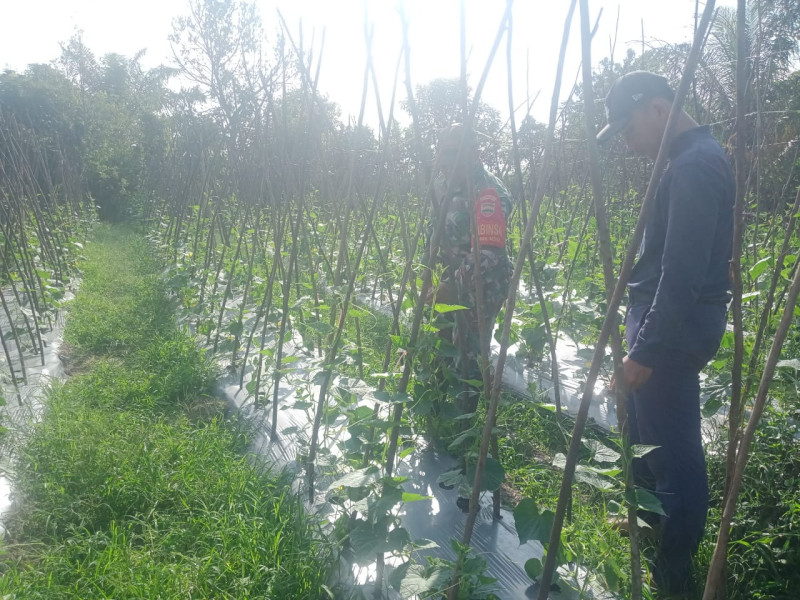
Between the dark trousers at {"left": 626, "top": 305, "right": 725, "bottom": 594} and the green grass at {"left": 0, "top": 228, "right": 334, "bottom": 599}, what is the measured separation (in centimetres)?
102

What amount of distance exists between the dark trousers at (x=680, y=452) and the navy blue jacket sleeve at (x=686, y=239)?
12cm

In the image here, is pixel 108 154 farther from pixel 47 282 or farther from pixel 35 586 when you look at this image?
pixel 35 586

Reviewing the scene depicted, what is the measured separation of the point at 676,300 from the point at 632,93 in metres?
0.64

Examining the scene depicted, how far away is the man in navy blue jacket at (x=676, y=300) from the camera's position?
156 centimetres


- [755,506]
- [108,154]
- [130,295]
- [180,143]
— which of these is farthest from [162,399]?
[108,154]

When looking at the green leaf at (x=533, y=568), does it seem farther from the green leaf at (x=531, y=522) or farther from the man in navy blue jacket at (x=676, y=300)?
the man in navy blue jacket at (x=676, y=300)

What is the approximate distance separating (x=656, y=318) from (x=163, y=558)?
1767 mm

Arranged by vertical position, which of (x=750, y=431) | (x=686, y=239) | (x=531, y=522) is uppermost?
(x=686, y=239)

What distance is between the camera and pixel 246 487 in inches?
90.3

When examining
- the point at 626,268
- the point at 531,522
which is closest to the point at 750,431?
the point at 626,268

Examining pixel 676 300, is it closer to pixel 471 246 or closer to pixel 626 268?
pixel 626 268

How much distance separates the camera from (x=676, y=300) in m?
1.58

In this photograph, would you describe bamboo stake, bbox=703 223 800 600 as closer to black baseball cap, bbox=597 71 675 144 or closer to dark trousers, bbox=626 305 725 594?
dark trousers, bbox=626 305 725 594

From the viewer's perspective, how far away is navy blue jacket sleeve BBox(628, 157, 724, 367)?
1546mm
